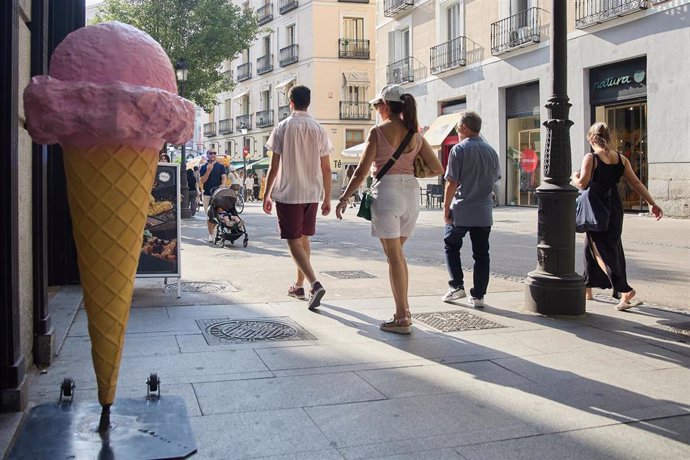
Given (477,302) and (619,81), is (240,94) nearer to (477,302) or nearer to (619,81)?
(619,81)

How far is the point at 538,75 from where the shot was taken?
23.4m

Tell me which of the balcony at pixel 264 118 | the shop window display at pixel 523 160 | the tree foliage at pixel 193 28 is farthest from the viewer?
the balcony at pixel 264 118

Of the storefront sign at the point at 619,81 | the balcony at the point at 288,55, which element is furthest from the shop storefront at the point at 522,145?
the balcony at the point at 288,55

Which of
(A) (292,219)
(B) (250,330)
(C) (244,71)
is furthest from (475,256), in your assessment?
(C) (244,71)

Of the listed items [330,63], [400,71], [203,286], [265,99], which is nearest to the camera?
[203,286]

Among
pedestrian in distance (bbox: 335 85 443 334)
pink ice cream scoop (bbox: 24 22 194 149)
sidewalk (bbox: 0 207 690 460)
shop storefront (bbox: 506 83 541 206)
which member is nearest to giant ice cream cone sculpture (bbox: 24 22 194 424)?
pink ice cream scoop (bbox: 24 22 194 149)

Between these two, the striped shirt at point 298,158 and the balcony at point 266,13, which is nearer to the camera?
the striped shirt at point 298,158

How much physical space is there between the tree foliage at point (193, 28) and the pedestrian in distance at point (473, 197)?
1949cm

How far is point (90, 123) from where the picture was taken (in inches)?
88.3

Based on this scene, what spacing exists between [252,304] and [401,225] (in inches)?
69.2

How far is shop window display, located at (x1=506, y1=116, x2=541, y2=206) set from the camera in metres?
24.9

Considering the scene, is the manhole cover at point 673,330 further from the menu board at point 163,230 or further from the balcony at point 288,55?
the balcony at point 288,55

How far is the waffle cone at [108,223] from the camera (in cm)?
237

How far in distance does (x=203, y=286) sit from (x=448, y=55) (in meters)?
22.7
